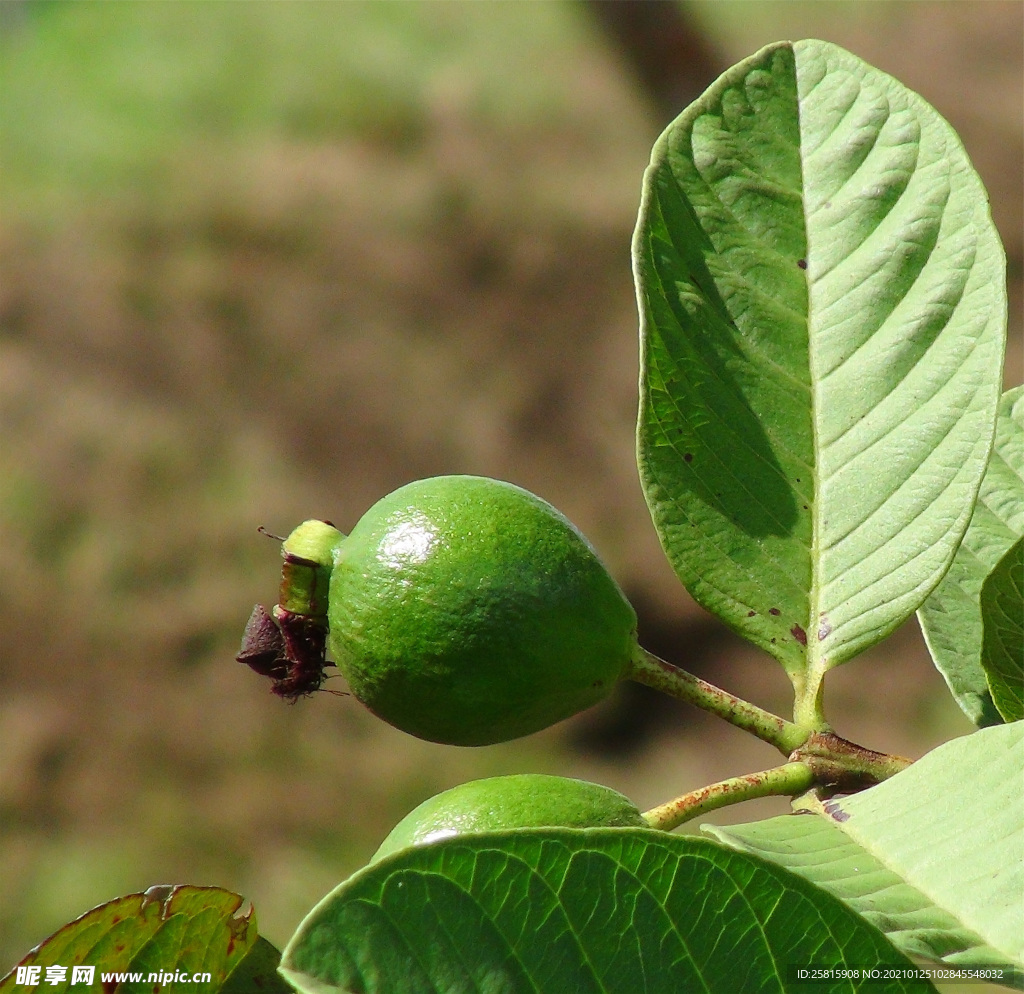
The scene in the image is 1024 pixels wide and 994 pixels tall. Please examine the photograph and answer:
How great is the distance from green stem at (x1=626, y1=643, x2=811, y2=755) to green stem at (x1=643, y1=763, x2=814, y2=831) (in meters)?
0.04

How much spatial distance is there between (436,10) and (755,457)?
7.23m

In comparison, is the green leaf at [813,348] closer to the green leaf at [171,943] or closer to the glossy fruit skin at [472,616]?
the glossy fruit skin at [472,616]

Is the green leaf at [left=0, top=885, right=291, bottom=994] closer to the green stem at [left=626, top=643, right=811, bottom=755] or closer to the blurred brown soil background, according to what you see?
the green stem at [left=626, top=643, right=811, bottom=755]

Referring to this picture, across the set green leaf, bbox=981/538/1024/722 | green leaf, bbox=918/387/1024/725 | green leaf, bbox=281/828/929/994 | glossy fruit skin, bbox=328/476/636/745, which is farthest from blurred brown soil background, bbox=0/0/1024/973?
green leaf, bbox=281/828/929/994

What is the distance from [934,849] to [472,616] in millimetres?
402

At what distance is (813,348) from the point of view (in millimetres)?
1169

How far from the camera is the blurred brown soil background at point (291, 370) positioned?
548 centimetres

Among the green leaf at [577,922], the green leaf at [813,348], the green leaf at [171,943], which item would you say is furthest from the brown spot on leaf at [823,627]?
the green leaf at [171,943]

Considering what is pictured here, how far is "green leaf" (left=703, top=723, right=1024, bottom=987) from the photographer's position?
29.6 inches

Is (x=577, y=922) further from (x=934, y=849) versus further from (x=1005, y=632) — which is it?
(x=1005, y=632)

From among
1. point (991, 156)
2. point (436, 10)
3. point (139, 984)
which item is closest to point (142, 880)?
point (139, 984)

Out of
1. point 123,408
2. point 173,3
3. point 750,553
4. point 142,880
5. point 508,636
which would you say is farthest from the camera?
point 173,3

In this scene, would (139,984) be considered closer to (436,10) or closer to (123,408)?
(123,408)

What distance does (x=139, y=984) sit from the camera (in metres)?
1.02
